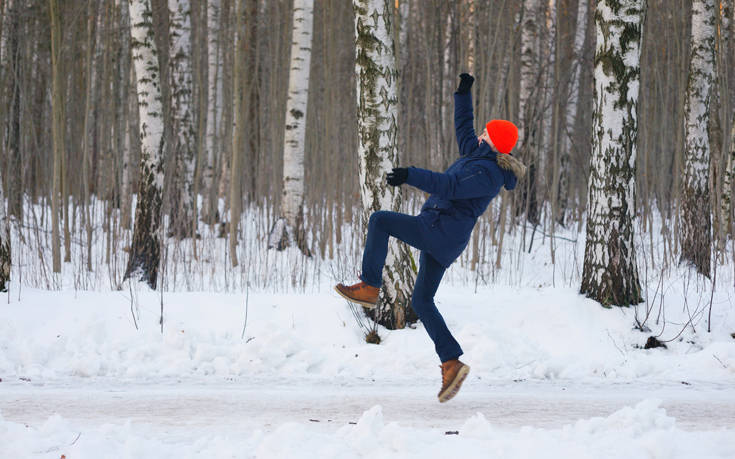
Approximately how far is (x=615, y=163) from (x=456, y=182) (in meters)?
3.89

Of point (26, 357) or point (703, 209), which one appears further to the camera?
point (703, 209)

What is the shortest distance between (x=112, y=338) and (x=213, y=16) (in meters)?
11.4

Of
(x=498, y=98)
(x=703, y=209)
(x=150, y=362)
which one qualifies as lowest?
(x=150, y=362)

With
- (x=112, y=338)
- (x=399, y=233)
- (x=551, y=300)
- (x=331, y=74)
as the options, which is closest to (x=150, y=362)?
(x=112, y=338)

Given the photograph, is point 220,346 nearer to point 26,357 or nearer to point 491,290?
point 26,357

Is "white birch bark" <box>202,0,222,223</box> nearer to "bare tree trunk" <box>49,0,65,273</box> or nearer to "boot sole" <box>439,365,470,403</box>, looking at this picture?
"bare tree trunk" <box>49,0,65,273</box>

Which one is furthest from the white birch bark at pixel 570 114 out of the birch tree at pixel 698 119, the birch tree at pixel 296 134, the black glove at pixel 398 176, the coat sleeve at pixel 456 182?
the black glove at pixel 398 176

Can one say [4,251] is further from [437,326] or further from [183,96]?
[183,96]

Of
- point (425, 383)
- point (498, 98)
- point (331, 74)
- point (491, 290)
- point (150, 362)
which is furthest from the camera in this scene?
point (331, 74)

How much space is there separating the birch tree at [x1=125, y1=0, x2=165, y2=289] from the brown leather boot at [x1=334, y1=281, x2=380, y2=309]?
6.08 m

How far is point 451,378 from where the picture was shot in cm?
462

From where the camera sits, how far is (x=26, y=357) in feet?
19.5

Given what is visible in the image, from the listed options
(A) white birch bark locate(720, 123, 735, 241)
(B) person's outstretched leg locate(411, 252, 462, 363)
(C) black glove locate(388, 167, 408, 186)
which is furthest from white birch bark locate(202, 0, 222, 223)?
(C) black glove locate(388, 167, 408, 186)

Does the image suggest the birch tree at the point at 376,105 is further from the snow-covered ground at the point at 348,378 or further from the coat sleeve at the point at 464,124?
the coat sleeve at the point at 464,124
